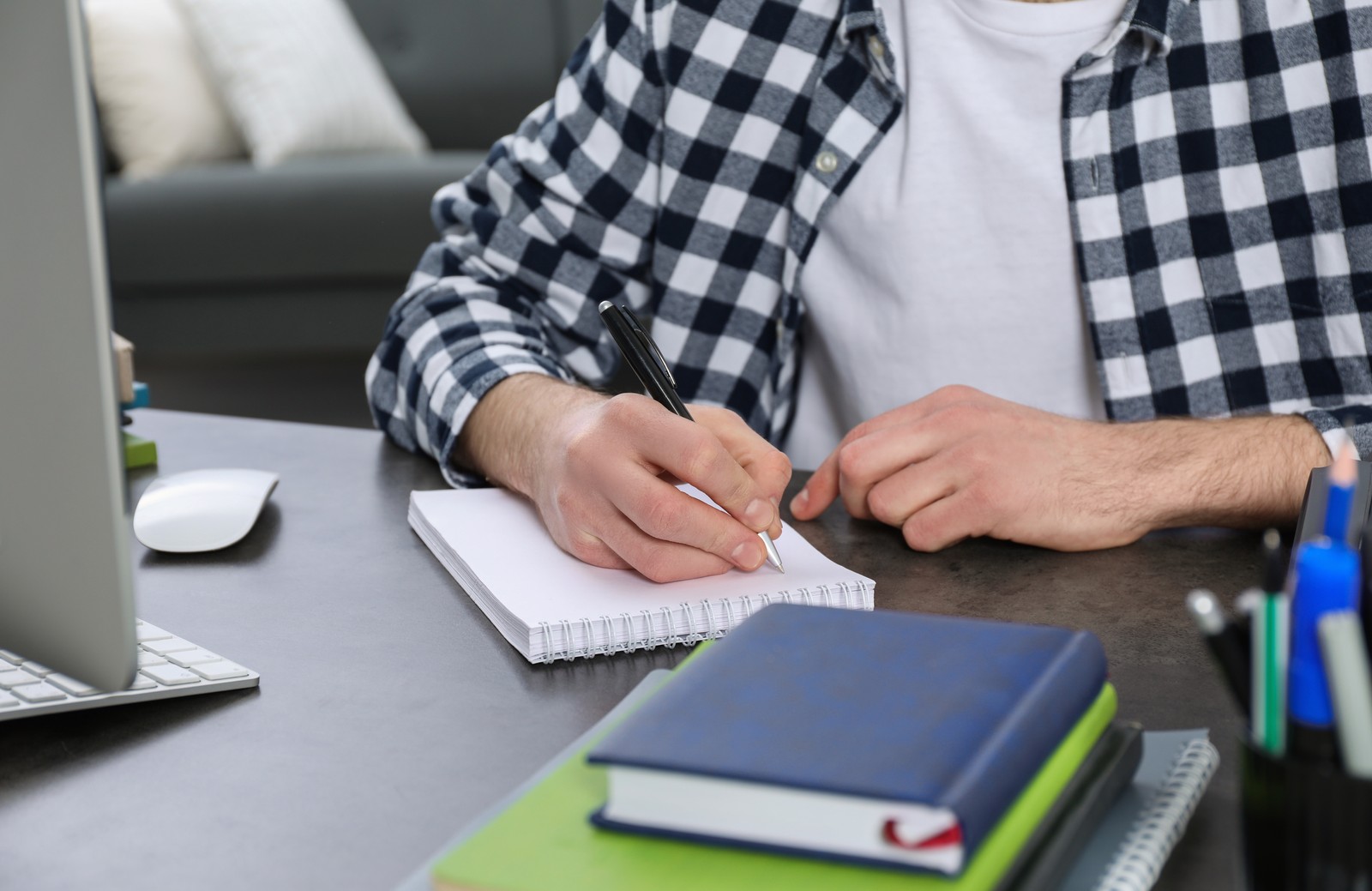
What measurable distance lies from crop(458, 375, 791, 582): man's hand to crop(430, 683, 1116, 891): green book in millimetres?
316

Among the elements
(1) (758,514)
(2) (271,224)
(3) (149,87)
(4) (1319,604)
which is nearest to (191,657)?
(1) (758,514)

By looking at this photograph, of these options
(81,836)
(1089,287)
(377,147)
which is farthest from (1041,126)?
(377,147)

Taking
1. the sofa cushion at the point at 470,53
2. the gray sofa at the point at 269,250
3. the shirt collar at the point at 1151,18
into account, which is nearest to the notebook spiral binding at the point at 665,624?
the shirt collar at the point at 1151,18

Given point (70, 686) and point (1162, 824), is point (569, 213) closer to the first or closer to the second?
point (70, 686)

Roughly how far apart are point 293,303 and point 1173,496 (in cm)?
277

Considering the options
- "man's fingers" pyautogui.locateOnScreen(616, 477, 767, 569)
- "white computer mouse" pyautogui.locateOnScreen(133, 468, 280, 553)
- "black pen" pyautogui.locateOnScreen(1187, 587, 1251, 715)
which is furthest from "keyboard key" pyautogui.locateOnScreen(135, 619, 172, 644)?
"black pen" pyautogui.locateOnScreen(1187, 587, 1251, 715)

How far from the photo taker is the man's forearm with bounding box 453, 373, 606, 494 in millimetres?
924

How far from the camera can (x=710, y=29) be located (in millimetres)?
1271

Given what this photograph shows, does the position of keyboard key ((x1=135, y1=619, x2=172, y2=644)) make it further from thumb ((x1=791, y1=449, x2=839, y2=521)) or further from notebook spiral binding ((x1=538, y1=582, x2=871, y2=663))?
thumb ((x1=791, y1=449, x2=839, y2=521))

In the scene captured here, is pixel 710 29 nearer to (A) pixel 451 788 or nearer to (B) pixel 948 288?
(B) pixel 948 288

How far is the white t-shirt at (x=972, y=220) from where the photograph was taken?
1.18m

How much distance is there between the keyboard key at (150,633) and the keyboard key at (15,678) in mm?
56

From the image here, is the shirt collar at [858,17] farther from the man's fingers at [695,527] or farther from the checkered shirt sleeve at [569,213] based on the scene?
the man's fingers at [695,527]

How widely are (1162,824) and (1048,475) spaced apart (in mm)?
414
